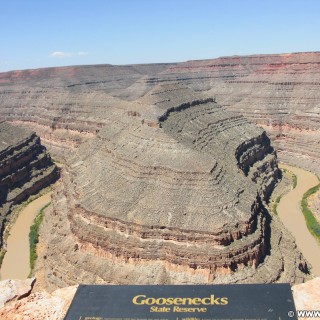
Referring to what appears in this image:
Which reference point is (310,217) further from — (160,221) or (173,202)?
(160,221)

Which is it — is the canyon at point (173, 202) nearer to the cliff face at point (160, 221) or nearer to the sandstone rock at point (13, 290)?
the cliff face at point (160, 221)

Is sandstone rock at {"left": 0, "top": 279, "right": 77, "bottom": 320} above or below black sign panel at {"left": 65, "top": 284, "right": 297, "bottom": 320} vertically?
below

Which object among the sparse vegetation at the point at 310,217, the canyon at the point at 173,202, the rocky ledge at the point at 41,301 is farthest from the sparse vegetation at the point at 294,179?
the rocky ledge at the point at 41,301

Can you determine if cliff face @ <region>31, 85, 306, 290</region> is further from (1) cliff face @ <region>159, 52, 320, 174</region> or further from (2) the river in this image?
(1) cliff face @ <region>159, 52, 320, 174</region>

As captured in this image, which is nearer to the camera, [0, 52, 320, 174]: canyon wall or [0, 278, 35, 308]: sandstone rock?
[0, 278, 35, 308]: sandstone rock

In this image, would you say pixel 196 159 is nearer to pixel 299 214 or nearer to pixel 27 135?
pixel 299 214

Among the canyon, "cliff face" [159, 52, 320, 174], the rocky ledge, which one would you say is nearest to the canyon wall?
"cliff face" [159, 52, 320, 174]
